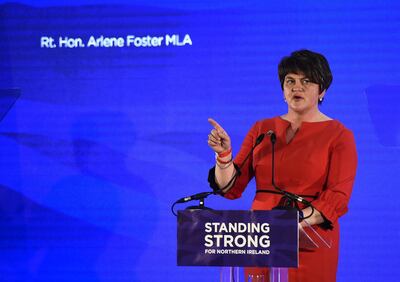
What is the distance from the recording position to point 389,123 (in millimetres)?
3965

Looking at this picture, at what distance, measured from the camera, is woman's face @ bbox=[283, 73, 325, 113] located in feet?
9.09

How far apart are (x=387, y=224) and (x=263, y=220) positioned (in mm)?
2050

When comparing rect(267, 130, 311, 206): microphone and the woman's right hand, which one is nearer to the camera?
rect(267, 130, 311, 206): microphone

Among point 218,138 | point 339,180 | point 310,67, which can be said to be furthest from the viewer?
point 310,67

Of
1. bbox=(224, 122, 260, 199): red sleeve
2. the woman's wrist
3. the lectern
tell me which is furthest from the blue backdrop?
the lectern

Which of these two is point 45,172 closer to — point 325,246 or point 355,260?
point 355,260

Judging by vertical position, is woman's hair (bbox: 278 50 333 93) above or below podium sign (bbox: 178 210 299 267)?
above

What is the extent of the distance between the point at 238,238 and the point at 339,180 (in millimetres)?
655

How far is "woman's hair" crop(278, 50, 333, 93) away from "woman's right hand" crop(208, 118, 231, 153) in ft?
1.41

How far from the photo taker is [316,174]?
2678mm

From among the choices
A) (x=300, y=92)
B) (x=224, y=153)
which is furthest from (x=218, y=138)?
(x=300, y=92)

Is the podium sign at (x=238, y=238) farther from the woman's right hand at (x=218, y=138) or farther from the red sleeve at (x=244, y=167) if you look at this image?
the red sleeve at (x=244, y=167)

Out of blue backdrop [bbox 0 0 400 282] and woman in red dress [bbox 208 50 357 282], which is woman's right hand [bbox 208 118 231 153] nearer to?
woman in red dress [bbox 208 50 357 282]

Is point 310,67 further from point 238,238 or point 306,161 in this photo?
point 238,238
